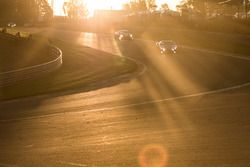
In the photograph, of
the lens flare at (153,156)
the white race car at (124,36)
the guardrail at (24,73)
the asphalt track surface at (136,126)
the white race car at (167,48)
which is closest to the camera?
the lens flare at (153,156)

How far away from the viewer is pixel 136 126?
58.5ft

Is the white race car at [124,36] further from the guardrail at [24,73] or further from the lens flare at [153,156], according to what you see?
the lens flare at [153,156]

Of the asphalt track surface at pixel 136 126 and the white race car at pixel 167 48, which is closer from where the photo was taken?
the asphalt track surface at pixel 136 126

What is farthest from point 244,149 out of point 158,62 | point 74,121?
point 158,62

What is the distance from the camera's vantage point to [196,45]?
6950cm

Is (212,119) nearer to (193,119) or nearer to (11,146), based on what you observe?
(193,119)

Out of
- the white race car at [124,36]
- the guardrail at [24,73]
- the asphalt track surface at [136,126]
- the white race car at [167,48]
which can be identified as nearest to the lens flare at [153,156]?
the asphalt track surface at [136,126]

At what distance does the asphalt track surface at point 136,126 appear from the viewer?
13.1 meters

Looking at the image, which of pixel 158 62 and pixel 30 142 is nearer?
pixel 30 142

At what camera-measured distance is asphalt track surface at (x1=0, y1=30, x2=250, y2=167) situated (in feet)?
42.8

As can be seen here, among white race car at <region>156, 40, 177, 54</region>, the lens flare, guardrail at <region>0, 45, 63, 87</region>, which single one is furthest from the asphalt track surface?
white race car at <region>156, 40, 177, 54</region>

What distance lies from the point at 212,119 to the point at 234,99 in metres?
5.99

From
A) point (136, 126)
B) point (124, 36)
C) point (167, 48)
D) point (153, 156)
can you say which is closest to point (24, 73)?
point (136, 126)

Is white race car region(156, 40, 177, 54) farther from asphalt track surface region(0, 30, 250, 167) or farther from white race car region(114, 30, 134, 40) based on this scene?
white race car region(114, 30, 134, 40)
